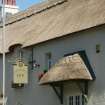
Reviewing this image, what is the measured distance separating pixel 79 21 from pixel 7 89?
9.39 m

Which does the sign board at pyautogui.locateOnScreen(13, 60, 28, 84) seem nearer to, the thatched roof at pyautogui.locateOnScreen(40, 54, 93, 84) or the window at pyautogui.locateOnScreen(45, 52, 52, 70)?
the window at pyautogui.locateOnScreen(45, 52, 52, 70)

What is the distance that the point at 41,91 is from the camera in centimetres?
3662

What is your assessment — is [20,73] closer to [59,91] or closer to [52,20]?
[59,91]

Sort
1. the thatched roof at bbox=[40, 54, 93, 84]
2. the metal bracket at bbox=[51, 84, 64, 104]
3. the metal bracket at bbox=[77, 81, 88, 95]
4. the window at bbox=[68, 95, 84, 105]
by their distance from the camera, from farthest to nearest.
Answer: the metal bracket at bbox=[51, 84, 64, 104] → the window at bbox=[68, 95, 84, 105] → the metal bracket at bbox=[77, 81, 88, 95] → the thatched roof at bbox=[40, 54, 93, 84]

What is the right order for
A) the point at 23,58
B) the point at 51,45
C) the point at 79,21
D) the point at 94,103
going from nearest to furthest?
the point at 94,103 → the point at 79,21 → the point at 51,45 → the point at 23,58

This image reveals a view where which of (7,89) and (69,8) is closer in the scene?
(69,8)

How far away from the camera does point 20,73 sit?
3678 centimetres

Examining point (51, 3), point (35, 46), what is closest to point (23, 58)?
point (35, 46)

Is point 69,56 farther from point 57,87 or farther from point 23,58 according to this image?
point 23,58

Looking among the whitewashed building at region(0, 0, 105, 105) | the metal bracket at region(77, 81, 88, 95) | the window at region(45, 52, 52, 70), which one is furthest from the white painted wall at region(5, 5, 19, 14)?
the metal bracket at region(77, 81, 88, 95)

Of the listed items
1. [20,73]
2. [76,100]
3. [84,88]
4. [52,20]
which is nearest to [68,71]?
[84,88]

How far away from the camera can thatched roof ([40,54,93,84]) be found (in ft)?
104

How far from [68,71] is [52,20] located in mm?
6707

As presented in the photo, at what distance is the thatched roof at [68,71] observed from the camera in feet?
104
